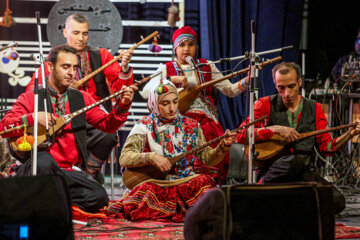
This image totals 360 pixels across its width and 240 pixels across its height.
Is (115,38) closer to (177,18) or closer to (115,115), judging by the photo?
(177,18)

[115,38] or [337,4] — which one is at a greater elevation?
[337,4]

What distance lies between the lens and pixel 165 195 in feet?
14.2

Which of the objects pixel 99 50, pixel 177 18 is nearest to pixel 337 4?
pixel 177 18

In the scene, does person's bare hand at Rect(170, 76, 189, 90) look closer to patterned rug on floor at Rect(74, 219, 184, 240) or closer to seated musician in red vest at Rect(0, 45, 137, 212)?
seated musician in red vest at Rect(0, 45, 137, 212)

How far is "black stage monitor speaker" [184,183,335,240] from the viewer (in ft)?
7.96

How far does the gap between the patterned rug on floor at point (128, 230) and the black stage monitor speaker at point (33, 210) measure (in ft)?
3.69

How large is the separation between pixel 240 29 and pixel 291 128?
2.85 m

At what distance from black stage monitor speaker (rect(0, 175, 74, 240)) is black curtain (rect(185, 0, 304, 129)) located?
15.8ft

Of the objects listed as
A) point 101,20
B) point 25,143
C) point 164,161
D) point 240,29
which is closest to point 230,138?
point 164,161

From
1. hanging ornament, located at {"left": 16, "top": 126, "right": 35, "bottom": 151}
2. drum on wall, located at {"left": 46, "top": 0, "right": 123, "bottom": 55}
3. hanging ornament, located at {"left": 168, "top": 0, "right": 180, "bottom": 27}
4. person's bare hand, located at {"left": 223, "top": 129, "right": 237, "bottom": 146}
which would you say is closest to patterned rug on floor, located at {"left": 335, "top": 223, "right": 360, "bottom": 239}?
person's bare hand, located at {"left": 223, "top": 129, "right": 237, "bottom": 146}

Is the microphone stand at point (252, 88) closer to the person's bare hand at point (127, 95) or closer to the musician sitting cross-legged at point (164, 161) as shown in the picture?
the musician sitting cross-legged at point (164, 161)

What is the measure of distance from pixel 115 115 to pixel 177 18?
107 inches

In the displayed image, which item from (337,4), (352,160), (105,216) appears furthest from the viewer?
(337,4)

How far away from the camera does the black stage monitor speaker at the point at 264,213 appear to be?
2.43 metres
